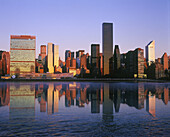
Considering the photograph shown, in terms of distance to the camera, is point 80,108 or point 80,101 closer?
point 80,108

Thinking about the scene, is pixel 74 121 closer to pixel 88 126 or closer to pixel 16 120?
pixel 88 126

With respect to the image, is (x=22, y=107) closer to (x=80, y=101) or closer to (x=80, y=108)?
(x=80, y=108)

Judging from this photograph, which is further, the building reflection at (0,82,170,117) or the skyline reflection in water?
the building reflection at (0,82,170,117)

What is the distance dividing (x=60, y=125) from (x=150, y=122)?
12.3 metres

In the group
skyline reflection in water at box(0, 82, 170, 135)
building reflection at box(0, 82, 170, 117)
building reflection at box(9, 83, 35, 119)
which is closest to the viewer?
skyline reflection in water at box(0, 82, 170, 135)

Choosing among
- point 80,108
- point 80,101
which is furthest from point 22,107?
point 80,101

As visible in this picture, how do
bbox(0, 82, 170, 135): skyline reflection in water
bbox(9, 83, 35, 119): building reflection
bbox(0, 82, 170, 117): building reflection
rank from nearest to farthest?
1. bbox(0, 82, 170, 135): skyline reflection in water
2. bbox(9, 83, 35, 119): building reflection
3. bbox(0, 82, 170, 117): building reflection

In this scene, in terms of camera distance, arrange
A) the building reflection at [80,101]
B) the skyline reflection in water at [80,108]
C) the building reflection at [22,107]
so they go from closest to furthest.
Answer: the skyline reflection in water at [80,108]
the building reflection at [22,107]
the building reflection at [80,101]

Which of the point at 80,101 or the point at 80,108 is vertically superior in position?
the point at 80,108

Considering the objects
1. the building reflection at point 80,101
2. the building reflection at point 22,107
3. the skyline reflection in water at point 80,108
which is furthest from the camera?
the building reflection at point 80,101

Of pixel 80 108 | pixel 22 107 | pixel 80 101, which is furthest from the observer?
pixel 80 101

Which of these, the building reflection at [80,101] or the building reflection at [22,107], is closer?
the building reflection at [22,107]

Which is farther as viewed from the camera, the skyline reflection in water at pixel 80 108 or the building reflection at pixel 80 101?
the building reflection at pixel 80 101

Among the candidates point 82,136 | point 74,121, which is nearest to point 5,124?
point 74,121
